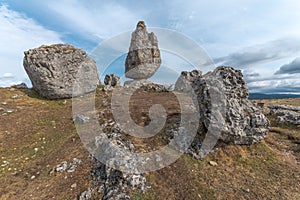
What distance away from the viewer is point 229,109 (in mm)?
13141

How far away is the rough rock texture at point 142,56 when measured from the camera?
43.2 meters

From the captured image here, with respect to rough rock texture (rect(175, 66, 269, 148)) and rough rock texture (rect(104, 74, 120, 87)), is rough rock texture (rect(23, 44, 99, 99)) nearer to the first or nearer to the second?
rough rock texture (rect(104, 74, 120, 87))

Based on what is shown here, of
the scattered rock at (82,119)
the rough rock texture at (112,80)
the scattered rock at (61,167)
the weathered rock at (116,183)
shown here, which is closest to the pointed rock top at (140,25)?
the rough rock texture at (112,80)

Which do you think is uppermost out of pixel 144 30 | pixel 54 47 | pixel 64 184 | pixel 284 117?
pixel 144 30

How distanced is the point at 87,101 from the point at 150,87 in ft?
51.0

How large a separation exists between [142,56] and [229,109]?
33.0 m

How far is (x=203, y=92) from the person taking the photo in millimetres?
13922

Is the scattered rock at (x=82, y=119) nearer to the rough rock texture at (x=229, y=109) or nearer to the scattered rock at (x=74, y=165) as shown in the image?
the scattered rock at (x=74, y=165)

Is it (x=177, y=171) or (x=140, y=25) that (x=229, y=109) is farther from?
(x=140, y=25)

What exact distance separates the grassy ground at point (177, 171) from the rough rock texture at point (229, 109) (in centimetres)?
100

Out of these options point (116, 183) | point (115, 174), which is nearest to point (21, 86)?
point (115, 174)

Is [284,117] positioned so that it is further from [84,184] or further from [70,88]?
[70,88]

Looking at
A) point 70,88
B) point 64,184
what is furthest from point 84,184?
point 70,88

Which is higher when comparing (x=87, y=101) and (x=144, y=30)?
(x=144, y=30)
